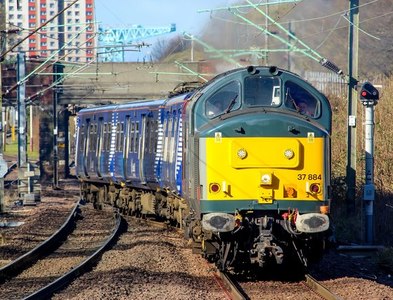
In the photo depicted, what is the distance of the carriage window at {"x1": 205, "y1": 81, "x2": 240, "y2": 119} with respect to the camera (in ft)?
42.3

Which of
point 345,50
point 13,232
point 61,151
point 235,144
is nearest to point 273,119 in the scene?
point 235,144

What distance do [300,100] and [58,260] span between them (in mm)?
5762

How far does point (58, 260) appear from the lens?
16391 mm

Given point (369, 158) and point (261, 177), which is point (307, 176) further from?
point (369, 158)

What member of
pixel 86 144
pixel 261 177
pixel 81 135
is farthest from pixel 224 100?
pixel 81 135

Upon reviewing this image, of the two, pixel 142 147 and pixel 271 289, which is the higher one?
pixel 142 147

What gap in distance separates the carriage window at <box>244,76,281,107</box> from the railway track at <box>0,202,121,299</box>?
3601 millimetres

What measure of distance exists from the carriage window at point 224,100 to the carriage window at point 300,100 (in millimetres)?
704

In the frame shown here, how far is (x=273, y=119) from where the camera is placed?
12586 mm

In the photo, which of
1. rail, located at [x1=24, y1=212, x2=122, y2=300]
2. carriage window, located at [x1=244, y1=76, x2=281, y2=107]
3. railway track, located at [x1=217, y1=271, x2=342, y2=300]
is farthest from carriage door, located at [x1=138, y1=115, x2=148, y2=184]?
carriage window, located at [x1=244, y1=76, x2=281, y2=107]

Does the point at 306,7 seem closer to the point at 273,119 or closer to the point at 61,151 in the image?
the point at 273,119

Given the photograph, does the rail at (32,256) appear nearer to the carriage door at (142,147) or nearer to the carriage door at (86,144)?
the carriage door at (142,147)

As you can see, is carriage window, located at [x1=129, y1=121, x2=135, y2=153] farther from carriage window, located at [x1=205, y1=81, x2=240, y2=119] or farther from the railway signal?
carriage window, located at [x1=205, y1=81, x2=240, y2=119]

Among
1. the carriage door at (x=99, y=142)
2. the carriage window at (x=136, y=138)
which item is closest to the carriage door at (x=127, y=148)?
the carriage window at (x=136, y=138)
